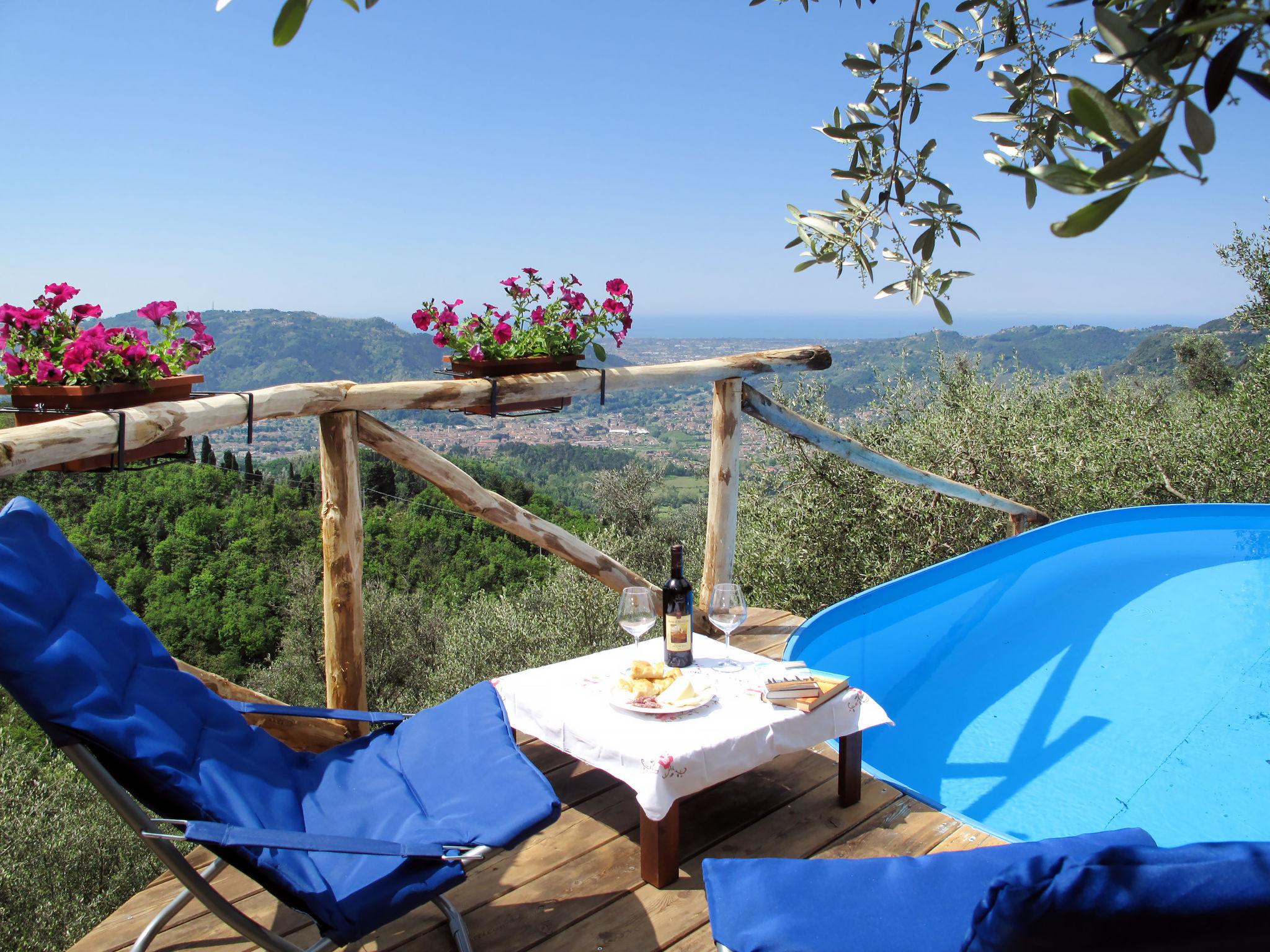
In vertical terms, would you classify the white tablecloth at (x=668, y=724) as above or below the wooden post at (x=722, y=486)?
below

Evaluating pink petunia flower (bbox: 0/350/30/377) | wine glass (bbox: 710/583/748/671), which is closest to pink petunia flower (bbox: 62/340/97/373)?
pink petunia flower (bbox: 0/350/30/377)

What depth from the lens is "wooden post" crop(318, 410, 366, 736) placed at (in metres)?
2.77

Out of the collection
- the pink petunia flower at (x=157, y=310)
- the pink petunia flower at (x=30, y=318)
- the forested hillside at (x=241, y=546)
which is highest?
the pink petunia flower at (x=157, y=310)

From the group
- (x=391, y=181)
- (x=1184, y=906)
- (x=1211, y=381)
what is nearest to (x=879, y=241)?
(x=1184, y=906)

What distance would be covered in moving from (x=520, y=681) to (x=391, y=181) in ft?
245

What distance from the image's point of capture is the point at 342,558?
110 inches

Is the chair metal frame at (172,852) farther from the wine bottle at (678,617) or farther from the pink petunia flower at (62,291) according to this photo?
the pink petunia flower at (62,291)

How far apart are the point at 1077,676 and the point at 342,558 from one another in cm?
361

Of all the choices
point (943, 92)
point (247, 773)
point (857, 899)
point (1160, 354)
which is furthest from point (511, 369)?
point (1160, 354)

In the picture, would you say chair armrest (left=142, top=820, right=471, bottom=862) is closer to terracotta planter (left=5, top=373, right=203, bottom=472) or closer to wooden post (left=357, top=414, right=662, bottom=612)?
terracotta planter (left=5, top=373, right=203, bottom=472)

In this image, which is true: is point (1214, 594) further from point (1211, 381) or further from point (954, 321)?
point (1211, 381)

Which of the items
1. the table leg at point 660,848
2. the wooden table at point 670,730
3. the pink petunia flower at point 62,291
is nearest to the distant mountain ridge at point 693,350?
the pink petunia flower at point 62,291

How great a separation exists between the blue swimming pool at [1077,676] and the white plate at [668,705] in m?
1.11

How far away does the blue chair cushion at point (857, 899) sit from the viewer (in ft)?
4.16
